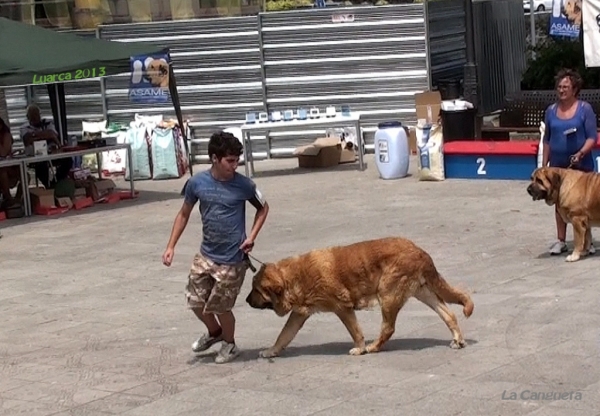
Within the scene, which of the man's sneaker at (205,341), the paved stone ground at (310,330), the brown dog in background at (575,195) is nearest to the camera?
the paved stone ground at (310,330)

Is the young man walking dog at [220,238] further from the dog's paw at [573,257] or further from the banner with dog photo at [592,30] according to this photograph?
the banner with dog photo at [592,30]

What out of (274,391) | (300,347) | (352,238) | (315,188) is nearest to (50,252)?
(352,238)

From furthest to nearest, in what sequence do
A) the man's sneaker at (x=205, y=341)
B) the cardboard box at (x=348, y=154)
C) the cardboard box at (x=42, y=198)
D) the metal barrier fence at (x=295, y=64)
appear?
the metal barrier fence at (x=295, y=64), the cardboard box at (x=348, y=154), the cardboard box at (x=42, y=198), the man's sneaker at (x=205, y=341)

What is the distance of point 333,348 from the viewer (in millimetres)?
8391

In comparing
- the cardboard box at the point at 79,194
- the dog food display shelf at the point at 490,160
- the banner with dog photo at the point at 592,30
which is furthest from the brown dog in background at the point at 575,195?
the cardboard box at the point at 79,194

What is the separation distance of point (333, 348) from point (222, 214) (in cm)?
129

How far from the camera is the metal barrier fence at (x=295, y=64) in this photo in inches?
755

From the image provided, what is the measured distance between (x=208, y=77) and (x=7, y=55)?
5.14 m

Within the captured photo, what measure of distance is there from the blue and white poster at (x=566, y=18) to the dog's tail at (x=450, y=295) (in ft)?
35.7

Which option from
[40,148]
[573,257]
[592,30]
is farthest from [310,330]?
[40,148]

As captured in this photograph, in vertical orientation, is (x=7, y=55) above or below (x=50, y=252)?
above

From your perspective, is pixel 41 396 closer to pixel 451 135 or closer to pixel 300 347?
pixel 300 347

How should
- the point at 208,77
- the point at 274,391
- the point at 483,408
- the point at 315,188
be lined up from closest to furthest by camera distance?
the point at 483,408 → the point at 274,391 → the point at 315,188 → the point at 208,77

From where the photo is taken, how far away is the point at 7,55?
15.7 metres
